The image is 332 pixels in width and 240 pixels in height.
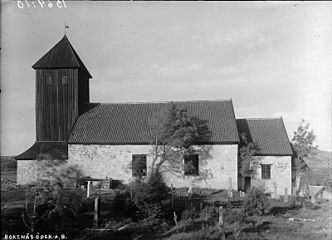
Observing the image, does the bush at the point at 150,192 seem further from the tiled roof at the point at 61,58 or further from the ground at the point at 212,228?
the tiled roof at the point at 61,58

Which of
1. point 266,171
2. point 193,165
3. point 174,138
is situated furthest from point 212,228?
point 266,171

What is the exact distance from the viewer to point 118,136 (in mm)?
22062

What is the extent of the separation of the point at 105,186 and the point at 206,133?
732cm

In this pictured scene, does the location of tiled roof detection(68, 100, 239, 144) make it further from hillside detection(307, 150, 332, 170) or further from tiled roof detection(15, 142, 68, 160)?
hillside detection(307, 150, 332, 170)

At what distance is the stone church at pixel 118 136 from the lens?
842 inches

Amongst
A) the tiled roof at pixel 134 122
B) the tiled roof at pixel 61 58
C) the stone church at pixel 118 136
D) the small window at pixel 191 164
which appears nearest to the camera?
the small window at pixel 191 164

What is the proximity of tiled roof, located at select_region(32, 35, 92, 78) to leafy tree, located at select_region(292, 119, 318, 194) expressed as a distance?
16.0 metres

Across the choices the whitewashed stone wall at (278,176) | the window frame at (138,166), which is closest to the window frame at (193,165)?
the window frame at (138,166)

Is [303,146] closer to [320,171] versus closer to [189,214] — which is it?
[320,171]

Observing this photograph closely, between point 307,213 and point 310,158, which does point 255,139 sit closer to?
point 310,158

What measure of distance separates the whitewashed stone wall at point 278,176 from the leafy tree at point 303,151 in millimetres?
703

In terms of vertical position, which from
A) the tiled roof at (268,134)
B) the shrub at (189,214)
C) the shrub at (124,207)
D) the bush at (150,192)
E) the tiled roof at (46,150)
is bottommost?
the shrub at (189,214)

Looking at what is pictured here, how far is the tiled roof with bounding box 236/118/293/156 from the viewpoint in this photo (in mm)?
22578

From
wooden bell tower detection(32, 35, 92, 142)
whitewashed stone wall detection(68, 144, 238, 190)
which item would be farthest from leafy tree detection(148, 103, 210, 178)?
wooden bell tower detection(32, 35, 92, 142)
